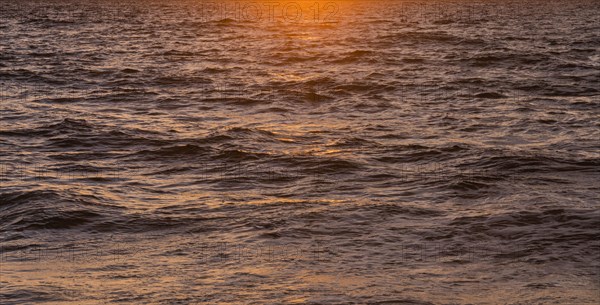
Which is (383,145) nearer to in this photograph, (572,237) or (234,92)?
(572,237)

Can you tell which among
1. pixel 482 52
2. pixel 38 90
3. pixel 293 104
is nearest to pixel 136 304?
pixel 293 104

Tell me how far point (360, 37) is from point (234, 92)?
2130 cm

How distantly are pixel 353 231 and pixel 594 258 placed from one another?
2.62m

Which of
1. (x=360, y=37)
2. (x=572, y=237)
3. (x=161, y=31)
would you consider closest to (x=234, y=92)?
(x=572, y=237)

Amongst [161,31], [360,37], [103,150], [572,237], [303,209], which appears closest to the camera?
[572,237]

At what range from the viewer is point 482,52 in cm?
3234

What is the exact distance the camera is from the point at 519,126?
17.3m

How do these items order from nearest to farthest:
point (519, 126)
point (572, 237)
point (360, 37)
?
point (572, 237), point (519, 126), point (360, 37)

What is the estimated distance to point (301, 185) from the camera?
12.9 m

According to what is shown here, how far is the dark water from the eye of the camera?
8.85 meters

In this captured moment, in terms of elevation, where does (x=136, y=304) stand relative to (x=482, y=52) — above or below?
above

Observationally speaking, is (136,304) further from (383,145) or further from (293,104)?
(293,104)

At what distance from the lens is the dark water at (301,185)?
885 centimetres

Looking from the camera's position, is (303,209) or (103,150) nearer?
(303,209)
